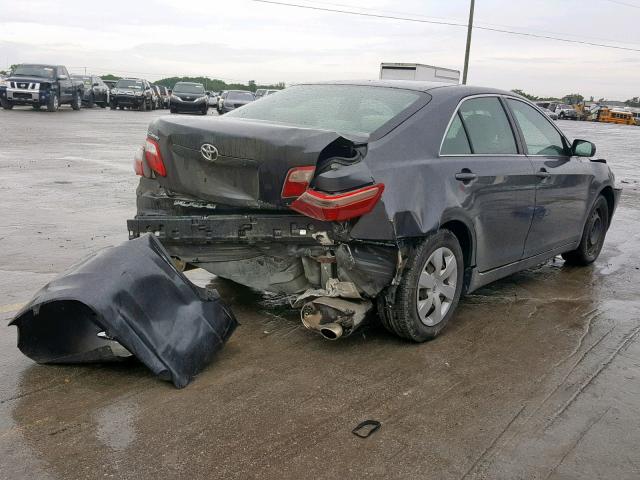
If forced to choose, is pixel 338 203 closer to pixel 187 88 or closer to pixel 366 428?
pixel 366 428

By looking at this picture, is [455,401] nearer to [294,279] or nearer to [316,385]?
[316,385]

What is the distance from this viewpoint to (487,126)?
4.77m

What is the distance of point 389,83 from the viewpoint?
4.72 metres

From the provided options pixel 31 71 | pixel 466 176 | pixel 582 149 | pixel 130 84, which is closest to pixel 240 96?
pixel 130 84

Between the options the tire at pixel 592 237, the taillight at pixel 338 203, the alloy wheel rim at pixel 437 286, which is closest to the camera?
the taillight at pixel 338 203

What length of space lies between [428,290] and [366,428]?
4.09ft

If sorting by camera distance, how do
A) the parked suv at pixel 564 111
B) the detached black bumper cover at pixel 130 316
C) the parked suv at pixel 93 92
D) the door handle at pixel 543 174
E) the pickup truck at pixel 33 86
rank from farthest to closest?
the parked suv at pixel 564 111 → the parked suv at pixel 93 92 → the pickup truck at pixel 33 86 → the door handle at pixel 543 174 → the detached black bumper cover at pixel 130 316

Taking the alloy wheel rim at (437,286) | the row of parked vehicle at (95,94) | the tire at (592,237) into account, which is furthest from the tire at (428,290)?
the row of parked vehicle at (95,94)

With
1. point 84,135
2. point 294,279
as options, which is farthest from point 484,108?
point 84,135

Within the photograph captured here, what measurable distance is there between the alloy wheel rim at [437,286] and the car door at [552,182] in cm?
111

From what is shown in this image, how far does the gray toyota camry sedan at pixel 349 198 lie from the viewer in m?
3.67

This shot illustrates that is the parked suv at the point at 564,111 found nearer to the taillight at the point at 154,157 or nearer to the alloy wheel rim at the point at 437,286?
the alloy wheel rim at the point at 437,286

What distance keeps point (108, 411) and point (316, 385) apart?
1.08 meters

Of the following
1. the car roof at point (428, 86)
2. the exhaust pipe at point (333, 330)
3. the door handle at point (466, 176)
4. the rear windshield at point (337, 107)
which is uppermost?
the car roof at point (428, 86)
